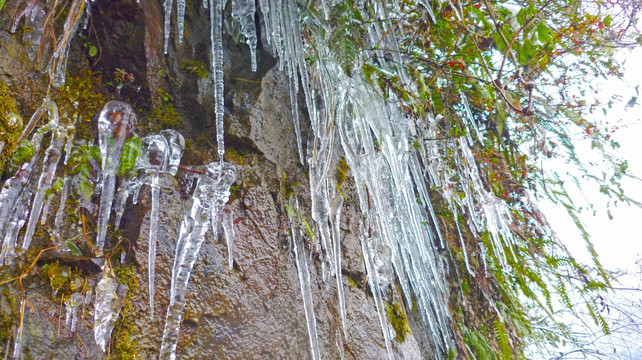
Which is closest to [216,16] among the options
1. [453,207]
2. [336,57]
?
[336,57]

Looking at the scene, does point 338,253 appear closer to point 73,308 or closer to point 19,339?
point 73,308

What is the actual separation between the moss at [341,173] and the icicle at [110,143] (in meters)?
1.02

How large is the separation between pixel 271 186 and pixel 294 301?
520 mm

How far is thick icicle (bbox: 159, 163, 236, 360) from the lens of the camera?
129 cm

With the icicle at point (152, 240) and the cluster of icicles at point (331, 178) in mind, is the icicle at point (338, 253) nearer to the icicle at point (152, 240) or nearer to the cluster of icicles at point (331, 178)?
the cluster of icicles at point (331, 178)

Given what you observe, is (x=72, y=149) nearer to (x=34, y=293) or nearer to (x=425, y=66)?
(x=34, y=293)

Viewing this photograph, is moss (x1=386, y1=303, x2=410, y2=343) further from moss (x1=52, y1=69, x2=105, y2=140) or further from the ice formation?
moss (x1=52, y1=69, x2=105, y2=140)

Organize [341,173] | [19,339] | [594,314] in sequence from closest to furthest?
[19,339]
[341,173]
[594,314]

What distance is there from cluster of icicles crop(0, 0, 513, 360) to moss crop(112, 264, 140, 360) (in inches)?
1.5

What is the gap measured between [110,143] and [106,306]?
563 mm

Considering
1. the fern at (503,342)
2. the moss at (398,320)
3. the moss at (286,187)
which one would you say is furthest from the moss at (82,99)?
the fern at (503,342)

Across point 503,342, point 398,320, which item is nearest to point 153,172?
point 398,320

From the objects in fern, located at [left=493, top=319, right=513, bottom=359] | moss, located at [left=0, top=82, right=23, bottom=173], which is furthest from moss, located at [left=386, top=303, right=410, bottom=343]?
moss, located at [left=0, top=82, right=23, bottom=173]

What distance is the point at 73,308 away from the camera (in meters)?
1.19
